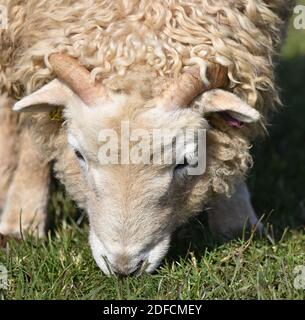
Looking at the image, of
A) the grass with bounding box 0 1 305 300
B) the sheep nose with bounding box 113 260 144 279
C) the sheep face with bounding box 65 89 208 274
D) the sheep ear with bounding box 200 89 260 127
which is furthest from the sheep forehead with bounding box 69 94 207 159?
the grass with bounding box 0 1 305 300

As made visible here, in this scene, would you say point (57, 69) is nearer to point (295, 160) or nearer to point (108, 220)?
point (108, 220)

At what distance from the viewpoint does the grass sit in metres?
3.76

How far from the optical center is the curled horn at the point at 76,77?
358cm

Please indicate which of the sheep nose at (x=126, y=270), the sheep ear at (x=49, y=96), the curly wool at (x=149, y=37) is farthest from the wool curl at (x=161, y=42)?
the sheep nose at (x=126, y=270)

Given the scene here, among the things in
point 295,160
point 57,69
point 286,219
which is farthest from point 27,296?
point 295,160

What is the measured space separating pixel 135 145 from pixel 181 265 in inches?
29.8

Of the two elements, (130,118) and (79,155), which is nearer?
(130,118)

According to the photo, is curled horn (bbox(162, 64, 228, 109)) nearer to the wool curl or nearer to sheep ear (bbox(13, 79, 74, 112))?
the wool curl

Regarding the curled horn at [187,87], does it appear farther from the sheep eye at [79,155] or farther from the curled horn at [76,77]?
the sheep eye at [79,155]

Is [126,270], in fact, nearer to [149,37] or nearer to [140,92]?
[140,92]

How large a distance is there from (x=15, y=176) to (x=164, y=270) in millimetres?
1205

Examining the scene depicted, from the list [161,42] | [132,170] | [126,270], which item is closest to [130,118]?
[132,170]

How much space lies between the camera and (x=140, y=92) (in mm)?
3521

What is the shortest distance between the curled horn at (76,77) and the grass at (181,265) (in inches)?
32.8
